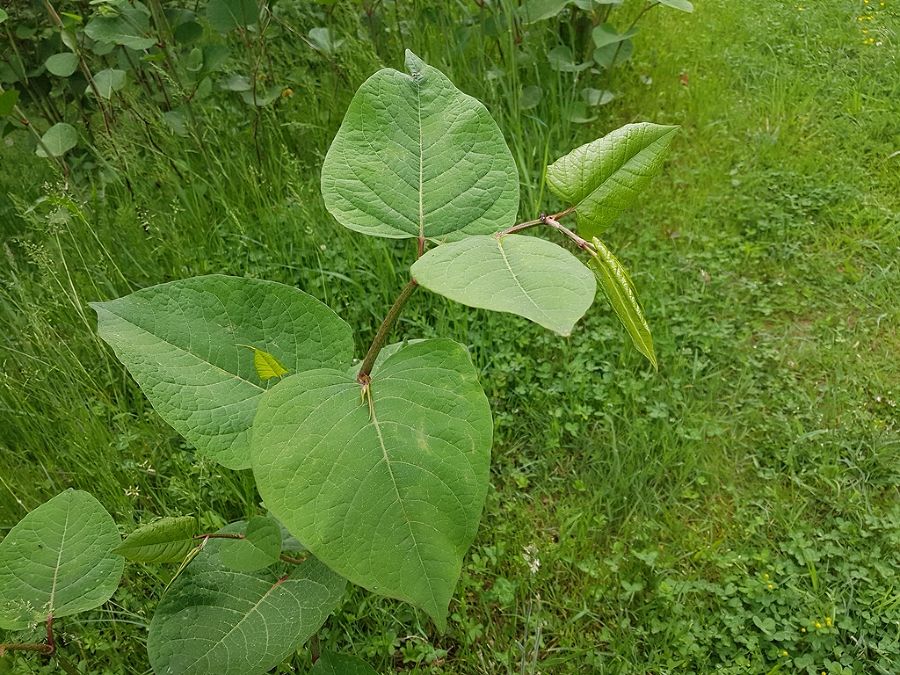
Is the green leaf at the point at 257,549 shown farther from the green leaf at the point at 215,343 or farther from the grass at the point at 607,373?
the grass at the point at 607,373

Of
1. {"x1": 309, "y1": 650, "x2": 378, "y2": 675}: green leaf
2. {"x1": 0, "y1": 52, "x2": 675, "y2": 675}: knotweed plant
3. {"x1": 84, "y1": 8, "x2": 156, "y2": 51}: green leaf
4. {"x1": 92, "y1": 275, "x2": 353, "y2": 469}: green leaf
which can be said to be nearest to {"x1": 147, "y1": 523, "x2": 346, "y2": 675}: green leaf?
{"x1": 0, "y1": 52, "x2": 675, "y2": 675}: knotweed plant

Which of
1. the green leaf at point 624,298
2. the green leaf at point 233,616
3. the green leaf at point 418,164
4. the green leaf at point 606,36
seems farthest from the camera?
the green leaf at point 606,36

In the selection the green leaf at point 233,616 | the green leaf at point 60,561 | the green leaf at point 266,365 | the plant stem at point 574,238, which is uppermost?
the plant stem at point 574,238

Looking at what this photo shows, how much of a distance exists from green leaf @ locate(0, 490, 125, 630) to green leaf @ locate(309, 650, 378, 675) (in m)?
0.31

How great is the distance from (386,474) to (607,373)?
5.32 ft

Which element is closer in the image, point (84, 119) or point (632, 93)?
point (84, 119)

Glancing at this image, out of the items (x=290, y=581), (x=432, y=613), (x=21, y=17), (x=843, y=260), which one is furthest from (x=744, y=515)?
(x=21, y=17)

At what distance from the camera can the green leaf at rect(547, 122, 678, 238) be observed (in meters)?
0.77

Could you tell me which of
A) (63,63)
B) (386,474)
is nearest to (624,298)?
(386,474)

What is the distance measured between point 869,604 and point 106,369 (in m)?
2.15

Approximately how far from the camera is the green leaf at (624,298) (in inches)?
27.1

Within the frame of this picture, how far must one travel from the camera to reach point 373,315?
234 centimetres

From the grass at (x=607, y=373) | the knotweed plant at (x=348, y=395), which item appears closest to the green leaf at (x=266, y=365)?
the knotweed plant at (x=348, y=395)

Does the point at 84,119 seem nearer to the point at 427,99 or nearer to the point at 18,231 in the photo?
the point at 18,231
